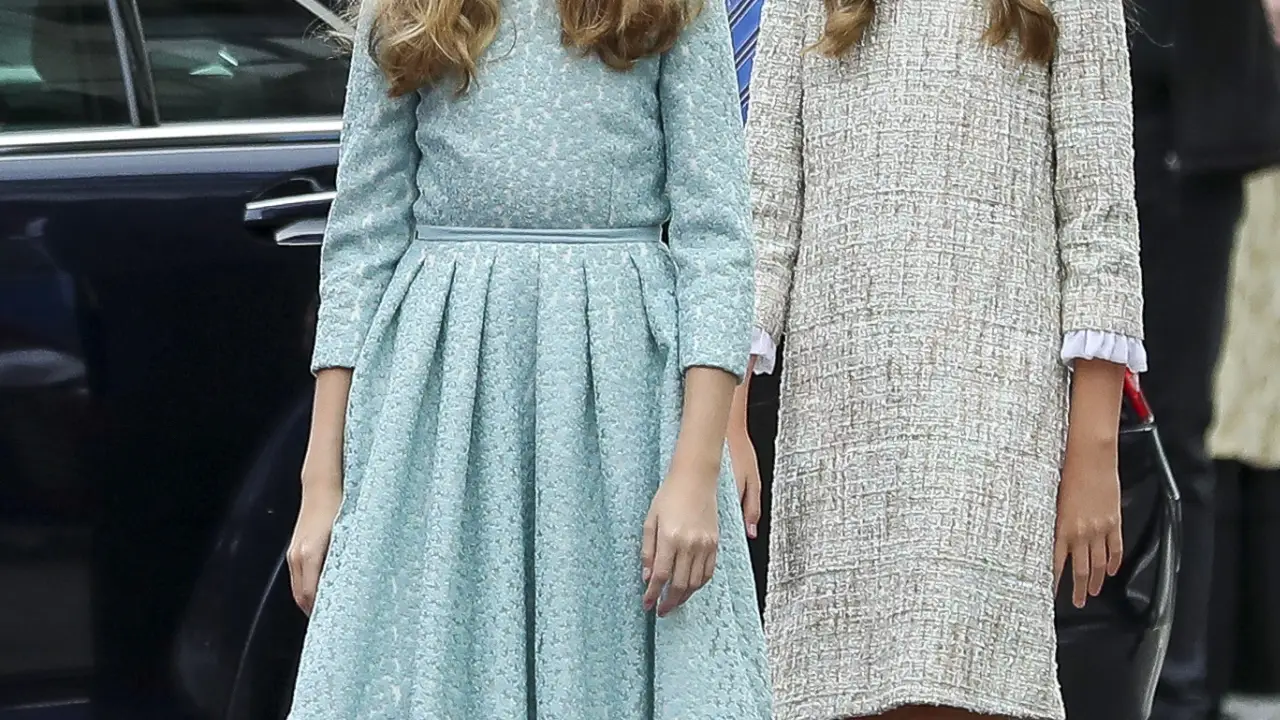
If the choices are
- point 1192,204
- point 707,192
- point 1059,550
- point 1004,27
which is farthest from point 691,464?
point 1192,204

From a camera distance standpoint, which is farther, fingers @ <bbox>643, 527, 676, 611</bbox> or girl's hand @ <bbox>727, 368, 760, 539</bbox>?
girl's hand @ <bbox>727, 368, 760, 539</bbox>

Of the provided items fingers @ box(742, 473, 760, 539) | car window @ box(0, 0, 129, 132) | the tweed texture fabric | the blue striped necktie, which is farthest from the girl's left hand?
→ the tweed texture fabric

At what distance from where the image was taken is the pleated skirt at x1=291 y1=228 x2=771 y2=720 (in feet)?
8.43

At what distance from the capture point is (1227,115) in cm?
469

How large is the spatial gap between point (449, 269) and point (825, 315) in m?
0.62

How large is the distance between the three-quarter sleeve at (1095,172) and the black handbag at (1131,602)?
660mm

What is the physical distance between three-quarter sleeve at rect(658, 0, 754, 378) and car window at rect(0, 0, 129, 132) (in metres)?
1.22

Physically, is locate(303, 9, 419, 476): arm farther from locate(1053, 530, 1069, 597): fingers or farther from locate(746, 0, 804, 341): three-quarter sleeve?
locate(1053, 530, 1069, 597): fingers

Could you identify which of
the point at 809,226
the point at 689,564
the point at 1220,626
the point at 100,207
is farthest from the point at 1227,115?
the point at 689,564

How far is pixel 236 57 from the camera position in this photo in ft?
12.0

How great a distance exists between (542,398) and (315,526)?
0.93 feet

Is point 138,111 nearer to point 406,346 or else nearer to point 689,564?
point 406,346

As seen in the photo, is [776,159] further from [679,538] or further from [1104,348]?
[679,538]

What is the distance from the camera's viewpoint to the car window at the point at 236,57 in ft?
12.0
